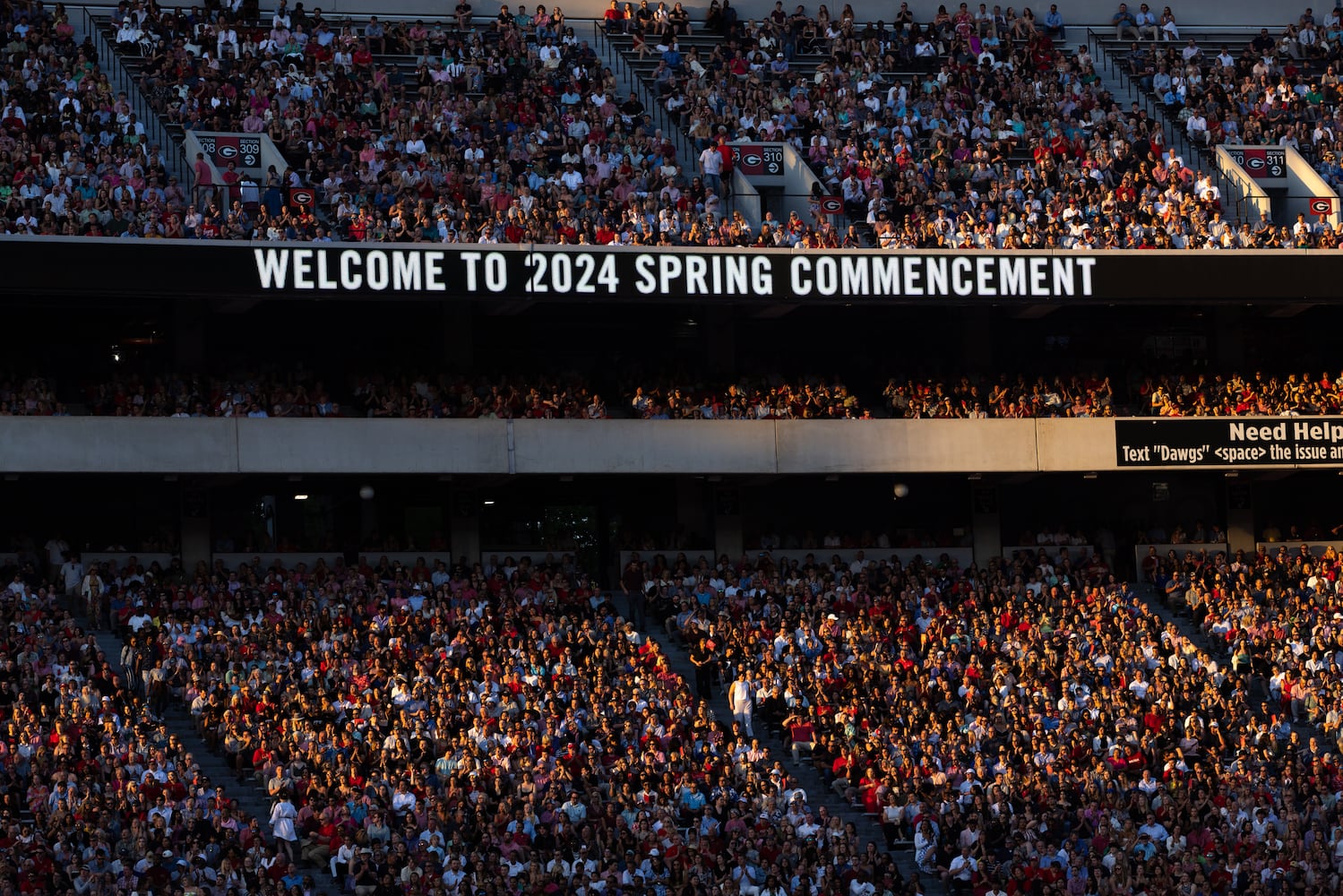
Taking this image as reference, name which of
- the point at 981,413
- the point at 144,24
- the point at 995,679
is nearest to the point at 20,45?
the point at 144,24

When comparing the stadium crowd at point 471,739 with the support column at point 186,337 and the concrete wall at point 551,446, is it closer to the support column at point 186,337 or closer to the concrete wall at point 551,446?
the concrete wall at point 551,446

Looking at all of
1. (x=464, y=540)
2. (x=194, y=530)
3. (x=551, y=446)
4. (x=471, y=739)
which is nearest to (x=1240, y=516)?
(x=551, y=446)

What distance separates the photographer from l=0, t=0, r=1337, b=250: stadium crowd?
3509 centimetres

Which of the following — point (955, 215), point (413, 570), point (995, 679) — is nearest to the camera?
point (995, 679)

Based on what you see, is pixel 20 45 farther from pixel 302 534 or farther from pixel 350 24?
pixel 302 534

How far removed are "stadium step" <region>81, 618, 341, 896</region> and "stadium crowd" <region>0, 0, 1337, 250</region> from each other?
7.74 metres

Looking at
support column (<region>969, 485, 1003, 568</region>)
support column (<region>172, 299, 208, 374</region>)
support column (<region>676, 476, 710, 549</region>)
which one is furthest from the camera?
support column (<region>969, 485, 1003, 568</region>)

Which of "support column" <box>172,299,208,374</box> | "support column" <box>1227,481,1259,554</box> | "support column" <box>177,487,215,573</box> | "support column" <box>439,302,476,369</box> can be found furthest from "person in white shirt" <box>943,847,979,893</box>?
"support column" <box>172,299,208,374</box>

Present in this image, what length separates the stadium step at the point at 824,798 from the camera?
91.1 feet

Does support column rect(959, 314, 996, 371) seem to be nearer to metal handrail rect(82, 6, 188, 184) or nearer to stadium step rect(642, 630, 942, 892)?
stadium step rect(642, 630, 942, 892)

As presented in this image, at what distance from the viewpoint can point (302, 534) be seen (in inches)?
1448

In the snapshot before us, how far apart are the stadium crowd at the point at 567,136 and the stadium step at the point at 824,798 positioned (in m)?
7.88

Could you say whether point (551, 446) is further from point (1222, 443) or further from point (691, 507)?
point (1222, 443)

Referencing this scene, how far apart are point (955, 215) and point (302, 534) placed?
38.8 feet
